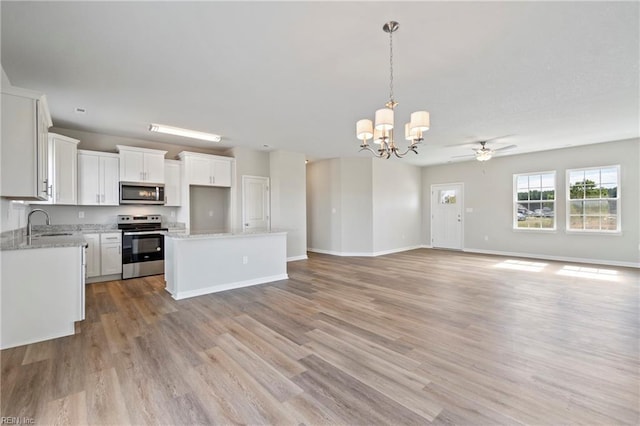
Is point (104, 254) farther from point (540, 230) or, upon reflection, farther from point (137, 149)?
point (540, 230)

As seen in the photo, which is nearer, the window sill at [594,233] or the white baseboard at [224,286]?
the white baseboard at [224,286]

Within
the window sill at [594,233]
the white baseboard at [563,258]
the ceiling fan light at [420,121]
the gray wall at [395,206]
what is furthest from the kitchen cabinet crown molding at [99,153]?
the window sill at [594,233]

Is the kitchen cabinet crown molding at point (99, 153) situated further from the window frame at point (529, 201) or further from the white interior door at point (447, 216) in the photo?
the window frame at point (529, 201)

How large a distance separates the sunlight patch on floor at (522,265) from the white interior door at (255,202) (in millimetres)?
5399

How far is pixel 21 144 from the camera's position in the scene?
263 centimetres

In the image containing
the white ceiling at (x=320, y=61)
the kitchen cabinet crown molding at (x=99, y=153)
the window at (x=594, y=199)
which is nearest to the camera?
the white ceiling at (x=320, y=61)

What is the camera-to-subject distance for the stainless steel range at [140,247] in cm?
501

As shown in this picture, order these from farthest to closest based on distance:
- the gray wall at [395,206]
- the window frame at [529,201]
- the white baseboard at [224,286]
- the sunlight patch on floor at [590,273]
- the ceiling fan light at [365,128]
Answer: the gray wall at [395,206]
the window frame at [529,201]
the sunlight patch on floor at [590,273]
the white baseboard at [224,286]
the ceiling fan light at [365,128]

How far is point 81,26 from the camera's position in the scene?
2189 mm

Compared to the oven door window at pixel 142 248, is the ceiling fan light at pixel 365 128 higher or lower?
higher

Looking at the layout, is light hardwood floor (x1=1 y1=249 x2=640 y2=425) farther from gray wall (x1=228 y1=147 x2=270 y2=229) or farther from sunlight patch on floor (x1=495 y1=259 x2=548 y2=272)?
gray wall (x1=228 y1=147 x2=270 y2=229)

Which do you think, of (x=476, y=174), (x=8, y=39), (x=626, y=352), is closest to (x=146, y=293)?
(x=8, y=39)

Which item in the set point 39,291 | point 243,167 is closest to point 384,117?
point 39,291

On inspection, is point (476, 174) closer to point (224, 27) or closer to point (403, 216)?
point (403, 216)
